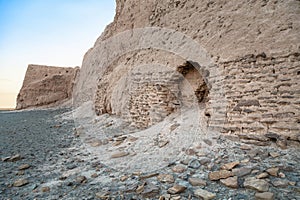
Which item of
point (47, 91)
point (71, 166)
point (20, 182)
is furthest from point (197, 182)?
point (47, 91)

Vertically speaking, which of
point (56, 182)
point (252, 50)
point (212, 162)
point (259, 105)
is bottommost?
point (56, 182)

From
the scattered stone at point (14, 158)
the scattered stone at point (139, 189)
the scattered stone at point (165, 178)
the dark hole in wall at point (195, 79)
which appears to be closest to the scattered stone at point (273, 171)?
the scattered stone at point (165, 178)

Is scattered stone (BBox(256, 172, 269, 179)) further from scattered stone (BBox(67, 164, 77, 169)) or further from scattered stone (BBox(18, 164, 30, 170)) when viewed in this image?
scattered stone (BBox(18, 164, 30, 170))

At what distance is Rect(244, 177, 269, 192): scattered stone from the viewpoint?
5.37 feet

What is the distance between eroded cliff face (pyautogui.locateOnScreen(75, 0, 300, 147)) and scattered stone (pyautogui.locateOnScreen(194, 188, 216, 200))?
117cm

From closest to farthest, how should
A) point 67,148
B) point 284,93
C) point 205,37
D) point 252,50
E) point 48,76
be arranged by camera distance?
point 284,93, point 252,50, point 205,37, point 67,148, point 48,76

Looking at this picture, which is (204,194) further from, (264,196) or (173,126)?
(173,126)

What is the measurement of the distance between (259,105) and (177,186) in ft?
5.22

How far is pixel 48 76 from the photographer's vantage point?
16.7m

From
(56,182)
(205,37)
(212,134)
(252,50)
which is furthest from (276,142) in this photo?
(56,182)

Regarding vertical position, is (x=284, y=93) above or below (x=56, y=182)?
above

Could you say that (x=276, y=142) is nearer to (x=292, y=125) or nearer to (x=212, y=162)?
(x=292, y=125)

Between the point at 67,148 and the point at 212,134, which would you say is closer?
the point at 212,134

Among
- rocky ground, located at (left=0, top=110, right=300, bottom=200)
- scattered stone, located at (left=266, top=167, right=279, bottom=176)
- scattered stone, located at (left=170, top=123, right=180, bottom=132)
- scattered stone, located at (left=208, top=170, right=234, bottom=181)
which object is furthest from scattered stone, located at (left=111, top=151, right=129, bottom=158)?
scattered stone, located at (left=266, top=167, right=279, bottom=176)
